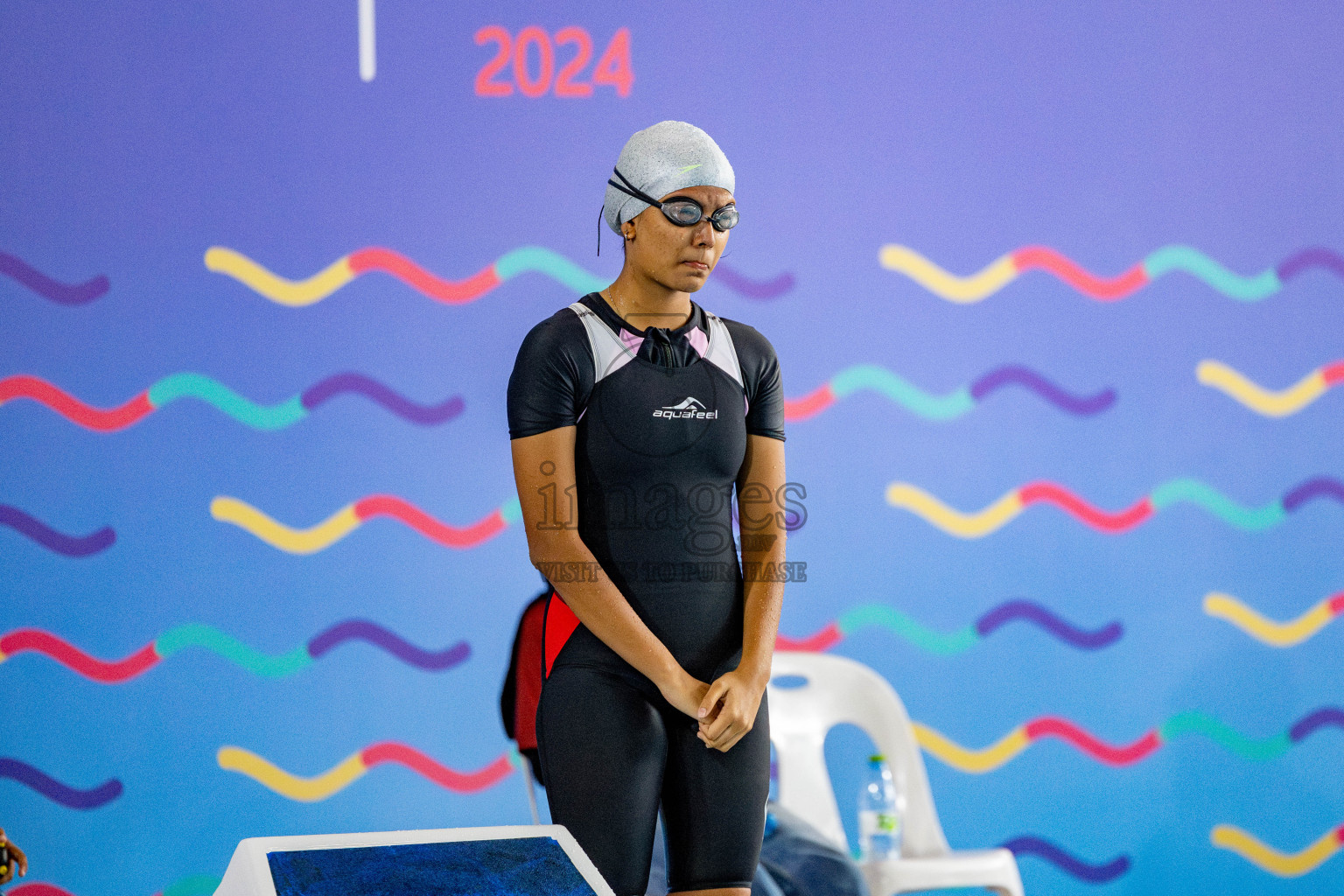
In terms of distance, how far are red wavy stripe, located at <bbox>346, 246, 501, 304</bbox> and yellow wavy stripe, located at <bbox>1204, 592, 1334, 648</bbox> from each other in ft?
6.60

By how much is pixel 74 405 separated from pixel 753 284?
1616mm

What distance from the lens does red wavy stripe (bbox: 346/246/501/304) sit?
2.78m

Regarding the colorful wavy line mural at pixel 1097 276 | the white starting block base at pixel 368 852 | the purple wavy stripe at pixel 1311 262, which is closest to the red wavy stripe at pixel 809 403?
the colorful wavy line mural at pixel 1097 276

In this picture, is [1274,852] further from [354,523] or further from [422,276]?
[422,276]

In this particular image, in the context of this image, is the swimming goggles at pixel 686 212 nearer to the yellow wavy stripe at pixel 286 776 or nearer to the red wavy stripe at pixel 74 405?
the red wavy stripe at pixel 74 405

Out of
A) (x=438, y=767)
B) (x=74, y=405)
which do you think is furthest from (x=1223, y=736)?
(x=74, y=405)

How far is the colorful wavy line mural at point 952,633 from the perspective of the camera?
2926 mm

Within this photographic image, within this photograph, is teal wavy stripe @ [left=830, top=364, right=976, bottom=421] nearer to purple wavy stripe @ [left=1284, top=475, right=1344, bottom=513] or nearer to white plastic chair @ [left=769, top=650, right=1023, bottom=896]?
white plastic chair @ [left=769, top=650, right=1023, bottom=896]

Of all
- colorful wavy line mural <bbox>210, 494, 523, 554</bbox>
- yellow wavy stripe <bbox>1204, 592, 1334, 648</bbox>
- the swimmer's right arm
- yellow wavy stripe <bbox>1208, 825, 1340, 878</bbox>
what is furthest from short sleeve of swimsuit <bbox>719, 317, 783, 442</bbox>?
yellow wavy stripe <bbox>1208, 825, 1340, 878</bbox>

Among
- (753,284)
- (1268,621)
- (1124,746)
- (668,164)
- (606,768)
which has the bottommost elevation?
(1124,746)

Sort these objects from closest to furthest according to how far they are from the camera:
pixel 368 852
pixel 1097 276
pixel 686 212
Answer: pixel 368 852, pixel 686 212, pixel 1097 276

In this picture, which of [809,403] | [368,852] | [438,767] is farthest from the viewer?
[809,403]

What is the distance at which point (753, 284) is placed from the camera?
289cm

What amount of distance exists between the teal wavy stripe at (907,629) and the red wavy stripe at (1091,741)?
0.28 meters
